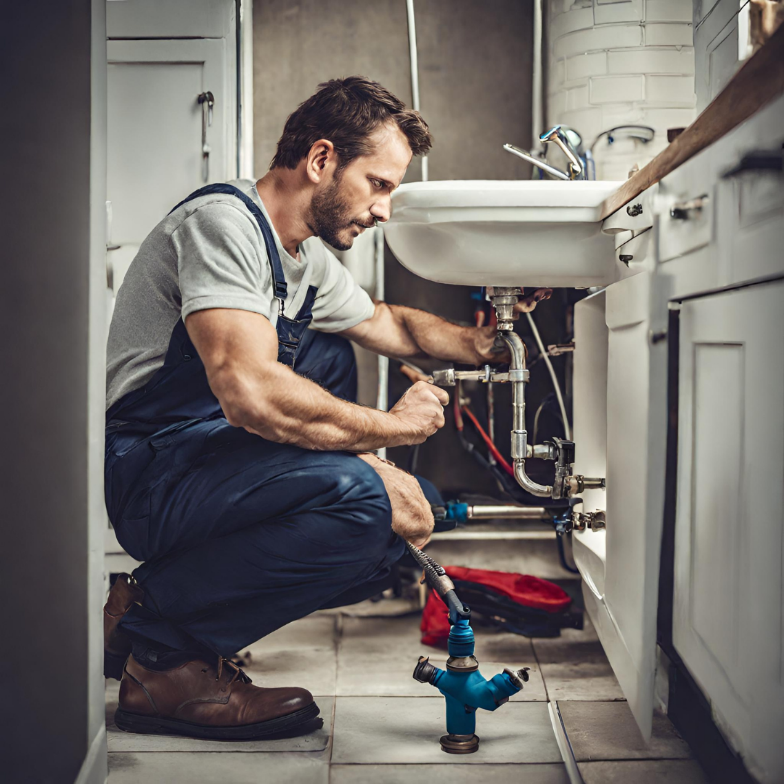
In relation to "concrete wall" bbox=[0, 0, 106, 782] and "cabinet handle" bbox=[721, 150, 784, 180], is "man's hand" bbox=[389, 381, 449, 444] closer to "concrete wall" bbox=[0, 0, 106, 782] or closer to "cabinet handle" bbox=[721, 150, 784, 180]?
"concrete wall" bbox=[0, 0, 106, 782]

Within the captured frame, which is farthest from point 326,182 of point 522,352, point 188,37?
point 188,37

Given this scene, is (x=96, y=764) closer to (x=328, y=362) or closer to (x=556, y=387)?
(x=328, y=362)

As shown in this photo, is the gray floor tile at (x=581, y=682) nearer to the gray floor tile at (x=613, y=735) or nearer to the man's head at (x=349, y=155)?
the gray floor tile at (x=613, y=735)

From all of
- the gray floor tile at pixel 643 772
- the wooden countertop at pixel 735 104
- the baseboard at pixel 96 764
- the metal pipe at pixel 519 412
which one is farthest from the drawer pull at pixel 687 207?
the baseboard at pixel 96 764

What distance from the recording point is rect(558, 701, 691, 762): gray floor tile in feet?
3.70

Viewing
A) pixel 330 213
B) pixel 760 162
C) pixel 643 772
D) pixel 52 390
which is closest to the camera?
pixel 760 162

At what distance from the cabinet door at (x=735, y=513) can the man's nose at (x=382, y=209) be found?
0.64m

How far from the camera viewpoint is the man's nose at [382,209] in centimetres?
140

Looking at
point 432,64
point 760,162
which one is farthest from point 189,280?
point 432,64

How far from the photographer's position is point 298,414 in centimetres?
120

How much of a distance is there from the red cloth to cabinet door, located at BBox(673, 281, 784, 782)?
2.32 ft

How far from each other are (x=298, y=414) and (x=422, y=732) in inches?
21.0

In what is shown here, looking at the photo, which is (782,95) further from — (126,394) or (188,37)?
(188,37)

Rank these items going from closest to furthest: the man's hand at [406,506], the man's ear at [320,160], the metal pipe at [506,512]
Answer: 1. the man's hand at [406,506]
2. the man's ear at [320,160]
3. the metal pipe at [506,512]
